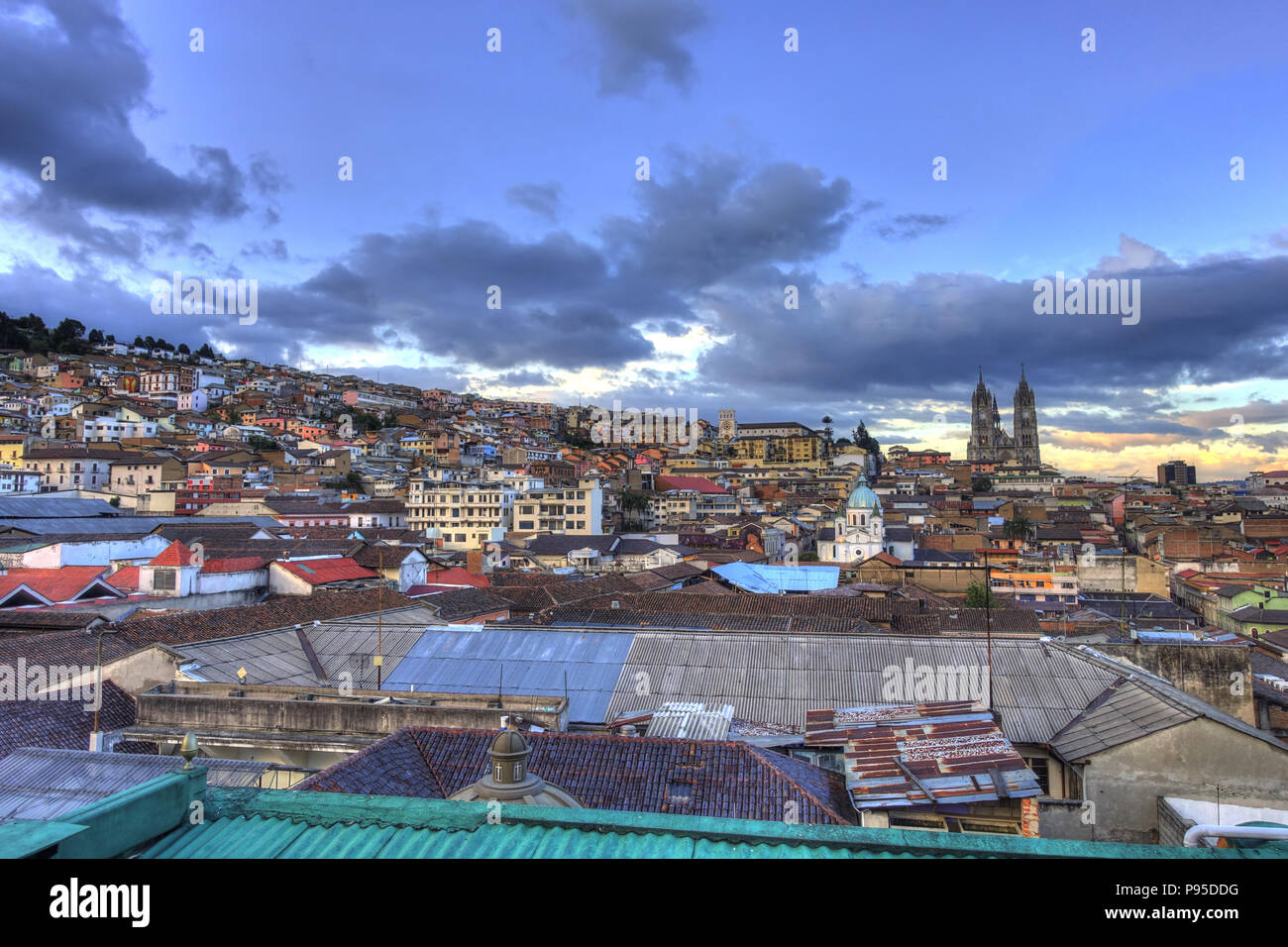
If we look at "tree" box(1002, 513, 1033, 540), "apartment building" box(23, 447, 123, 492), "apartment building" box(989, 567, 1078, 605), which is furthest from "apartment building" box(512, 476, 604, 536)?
"tree" box(1002, 513, 1033, 540)

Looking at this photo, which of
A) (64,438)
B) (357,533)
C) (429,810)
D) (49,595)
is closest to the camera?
(429,810)

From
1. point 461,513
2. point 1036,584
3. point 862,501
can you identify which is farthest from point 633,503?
point 1036,584

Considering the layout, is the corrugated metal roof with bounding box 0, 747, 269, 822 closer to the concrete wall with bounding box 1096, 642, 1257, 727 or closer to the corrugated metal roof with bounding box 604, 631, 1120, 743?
the corrugated metal roof with bounding box 604, 631, 1120, 743

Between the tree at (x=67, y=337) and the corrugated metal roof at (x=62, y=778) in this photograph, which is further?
the tree at (x=67, y=337)

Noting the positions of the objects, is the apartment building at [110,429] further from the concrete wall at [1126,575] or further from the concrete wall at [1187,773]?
the concrete wall at [1187,773]

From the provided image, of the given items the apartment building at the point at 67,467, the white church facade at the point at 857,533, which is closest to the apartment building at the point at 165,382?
the apartment building at the point at 67,467

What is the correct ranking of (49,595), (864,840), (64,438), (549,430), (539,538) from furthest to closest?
(549,430), (64,438), (539,538), (49,595), (864,840)

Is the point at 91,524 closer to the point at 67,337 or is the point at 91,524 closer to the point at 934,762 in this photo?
the point at 934,762
